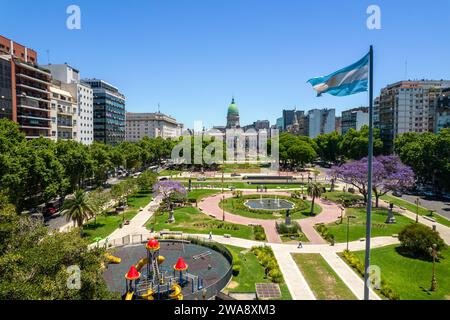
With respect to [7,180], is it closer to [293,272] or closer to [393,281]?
[293,272]

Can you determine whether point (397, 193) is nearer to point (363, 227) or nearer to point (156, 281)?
point (363, 227)

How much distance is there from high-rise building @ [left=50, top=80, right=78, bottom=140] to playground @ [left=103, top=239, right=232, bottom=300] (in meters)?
60.9

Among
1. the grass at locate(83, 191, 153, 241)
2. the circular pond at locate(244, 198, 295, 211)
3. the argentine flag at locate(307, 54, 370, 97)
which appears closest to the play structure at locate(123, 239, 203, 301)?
the grass at locate(83, 191, 153, 241)

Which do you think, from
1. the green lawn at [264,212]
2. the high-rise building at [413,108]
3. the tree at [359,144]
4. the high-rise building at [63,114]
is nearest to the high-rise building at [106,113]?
the high-rise building at [63,114]

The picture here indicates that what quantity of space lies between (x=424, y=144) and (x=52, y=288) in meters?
77.4

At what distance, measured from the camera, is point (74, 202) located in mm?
39031

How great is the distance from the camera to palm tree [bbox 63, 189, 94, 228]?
126ft

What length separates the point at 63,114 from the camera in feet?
285

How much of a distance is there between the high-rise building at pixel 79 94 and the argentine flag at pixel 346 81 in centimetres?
9298

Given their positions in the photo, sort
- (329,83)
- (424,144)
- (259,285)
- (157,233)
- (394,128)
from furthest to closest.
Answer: (394,128) < (424,144) < (157,233) < (259,285) < (329,83)

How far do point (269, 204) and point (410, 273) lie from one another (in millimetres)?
31576

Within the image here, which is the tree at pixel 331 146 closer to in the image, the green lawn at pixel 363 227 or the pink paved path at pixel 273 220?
the pink paved path at pixel 273 220

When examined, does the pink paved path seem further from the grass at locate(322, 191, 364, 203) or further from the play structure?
the play structure
